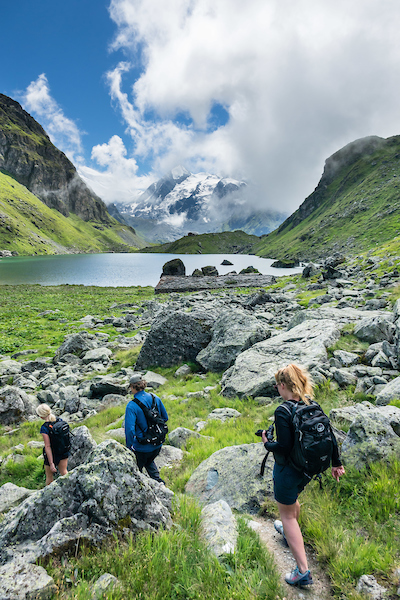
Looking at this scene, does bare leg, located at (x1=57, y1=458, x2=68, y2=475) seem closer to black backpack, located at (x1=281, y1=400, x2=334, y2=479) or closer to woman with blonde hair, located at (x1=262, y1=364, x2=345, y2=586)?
woman with blonde hair, located at (x1=262, y1=364, x2=345, y2=586)

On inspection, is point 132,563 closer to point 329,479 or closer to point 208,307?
point 329,479

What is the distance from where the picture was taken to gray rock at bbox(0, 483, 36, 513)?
6199 mm

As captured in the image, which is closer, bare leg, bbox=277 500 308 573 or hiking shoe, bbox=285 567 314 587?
hiking shoe, bbox=285 567 314 587

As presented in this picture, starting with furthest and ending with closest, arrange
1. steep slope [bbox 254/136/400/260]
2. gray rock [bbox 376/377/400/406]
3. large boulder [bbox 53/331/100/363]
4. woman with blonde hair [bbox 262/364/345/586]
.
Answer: steep slope [bbox 254/136/400/260] < large boulder [bbox 53/331/100/363] < gray rock [bbox 376/377/400/406] < woman with blonde hair [bbox 262/364/345/586]

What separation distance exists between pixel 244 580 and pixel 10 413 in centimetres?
1221

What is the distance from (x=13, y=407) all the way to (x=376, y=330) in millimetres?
16064

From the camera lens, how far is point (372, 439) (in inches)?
211

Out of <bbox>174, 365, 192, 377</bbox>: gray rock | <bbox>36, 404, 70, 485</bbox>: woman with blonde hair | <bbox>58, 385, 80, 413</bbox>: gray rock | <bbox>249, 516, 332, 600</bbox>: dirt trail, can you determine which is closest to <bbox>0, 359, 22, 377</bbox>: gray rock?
<bbox>58, 385, 80, 413</bbox>: gray rock

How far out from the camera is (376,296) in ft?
65.9

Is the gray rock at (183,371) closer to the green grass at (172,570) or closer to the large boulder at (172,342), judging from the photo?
the large boulder at (172,342)

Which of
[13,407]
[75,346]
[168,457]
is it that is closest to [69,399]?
[13,407]

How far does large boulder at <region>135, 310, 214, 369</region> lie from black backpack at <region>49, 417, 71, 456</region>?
30.4ft

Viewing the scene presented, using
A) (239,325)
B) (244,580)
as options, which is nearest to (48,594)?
(244,580)

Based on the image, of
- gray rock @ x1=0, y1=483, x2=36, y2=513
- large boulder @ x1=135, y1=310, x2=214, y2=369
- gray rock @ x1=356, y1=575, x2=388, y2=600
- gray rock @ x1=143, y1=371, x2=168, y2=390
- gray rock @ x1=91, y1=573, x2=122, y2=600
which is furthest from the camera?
large boulder @ x1=135, y1=310, x2=214, y2=369
